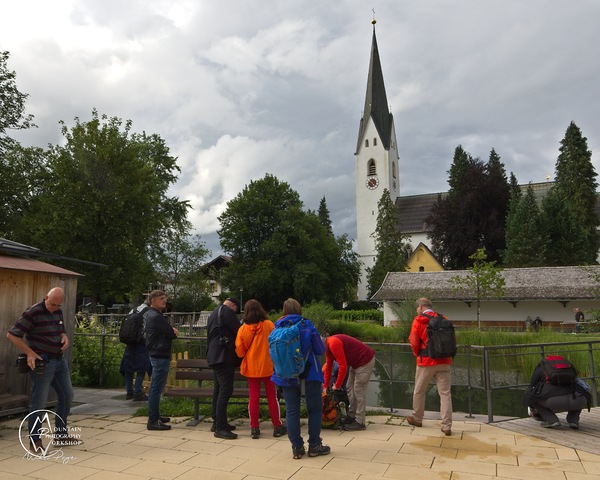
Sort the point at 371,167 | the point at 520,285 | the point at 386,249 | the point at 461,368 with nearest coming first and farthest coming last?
the point at 461,368
the point at 520,285
the point at 386,249
the point at 371,167

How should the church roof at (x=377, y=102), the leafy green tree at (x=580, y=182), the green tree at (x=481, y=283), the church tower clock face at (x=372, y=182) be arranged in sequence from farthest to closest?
the church tower clock face at (x=372, y=182) < the church roof at (x=377, y=102) < the leafy green tree at (x=580, y=182) < the green tree at (x=481, y=283)

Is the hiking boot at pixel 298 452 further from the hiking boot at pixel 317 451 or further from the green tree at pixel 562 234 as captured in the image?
the green tree at pixel 562 234

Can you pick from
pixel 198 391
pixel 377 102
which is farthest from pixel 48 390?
pixel 377 102

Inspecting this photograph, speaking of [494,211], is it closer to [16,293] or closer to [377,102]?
[377,102]

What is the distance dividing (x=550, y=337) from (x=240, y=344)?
15.4m

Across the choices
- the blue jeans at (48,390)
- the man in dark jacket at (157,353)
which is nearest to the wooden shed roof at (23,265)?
the blue jeans at (48,390)

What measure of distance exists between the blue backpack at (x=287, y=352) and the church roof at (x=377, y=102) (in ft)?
197

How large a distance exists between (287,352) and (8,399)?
3.39 metres

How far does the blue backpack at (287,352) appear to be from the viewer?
492 cm

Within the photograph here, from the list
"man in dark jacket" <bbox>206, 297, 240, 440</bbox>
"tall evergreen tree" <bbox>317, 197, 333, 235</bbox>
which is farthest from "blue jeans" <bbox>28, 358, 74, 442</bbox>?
"tall evergreen tree" <bbox>317, 197, 333, 235</bbox>

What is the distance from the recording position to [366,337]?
88.5ft

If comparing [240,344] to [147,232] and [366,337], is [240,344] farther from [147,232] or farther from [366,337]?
[366,337]

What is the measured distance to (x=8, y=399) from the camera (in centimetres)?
561

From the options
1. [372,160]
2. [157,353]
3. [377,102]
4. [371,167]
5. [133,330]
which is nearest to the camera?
[157,353]
